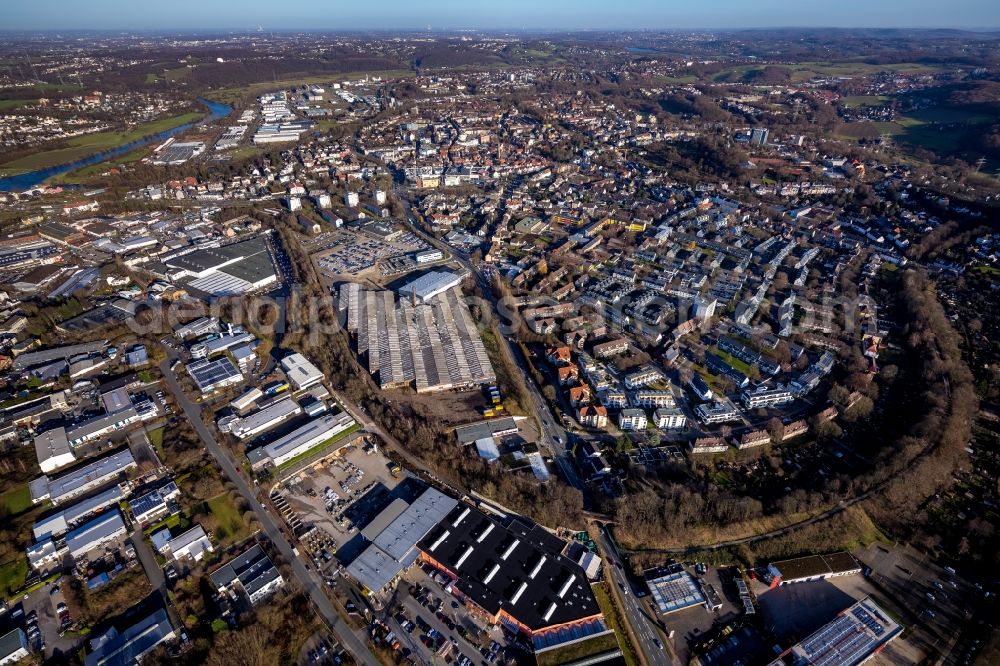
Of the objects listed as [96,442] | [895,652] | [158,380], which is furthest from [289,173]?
[895,652]

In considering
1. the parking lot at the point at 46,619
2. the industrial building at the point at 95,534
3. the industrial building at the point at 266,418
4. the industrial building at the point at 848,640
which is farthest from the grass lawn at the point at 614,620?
the industrial building at the point at 95,534

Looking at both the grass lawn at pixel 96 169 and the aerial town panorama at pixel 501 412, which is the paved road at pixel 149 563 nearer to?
the aerial town panorama at pixel 501 412

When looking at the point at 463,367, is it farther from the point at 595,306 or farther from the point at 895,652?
the point at 895,652

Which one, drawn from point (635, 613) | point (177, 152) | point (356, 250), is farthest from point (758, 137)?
point (177, 152)

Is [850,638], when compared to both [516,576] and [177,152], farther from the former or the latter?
[177,152]

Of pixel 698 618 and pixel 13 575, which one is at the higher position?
pixel 13 575
